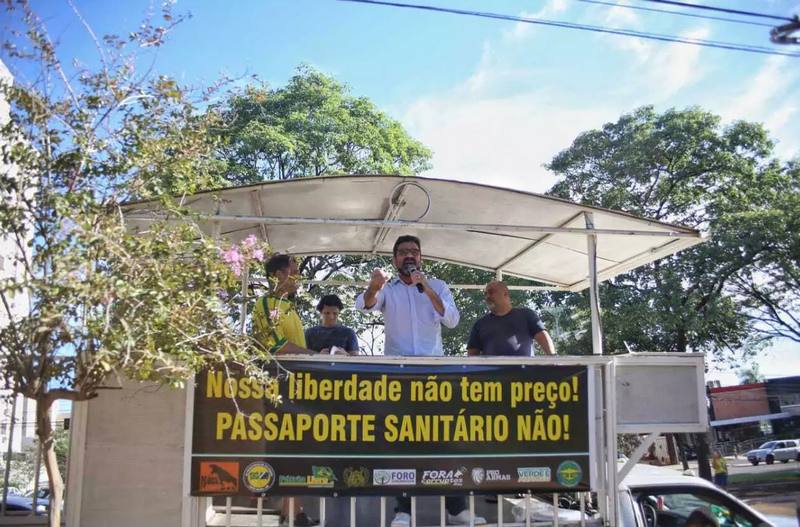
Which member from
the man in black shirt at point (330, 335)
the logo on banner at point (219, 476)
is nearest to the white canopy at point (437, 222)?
the man in black shirt at point (330, 335)

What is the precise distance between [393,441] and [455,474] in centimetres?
48

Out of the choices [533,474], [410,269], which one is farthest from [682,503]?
[410,269]

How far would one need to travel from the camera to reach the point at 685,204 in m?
21.5

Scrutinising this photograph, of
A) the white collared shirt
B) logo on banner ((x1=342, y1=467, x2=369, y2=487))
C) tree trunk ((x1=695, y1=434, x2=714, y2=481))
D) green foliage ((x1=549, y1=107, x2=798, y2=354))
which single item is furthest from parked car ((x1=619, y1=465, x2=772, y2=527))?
tree trunk ((x1=695, y1=434, x2=714, y2=481))

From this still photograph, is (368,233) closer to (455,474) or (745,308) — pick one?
(455,474)

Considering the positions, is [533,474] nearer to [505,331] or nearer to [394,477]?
[394,477]

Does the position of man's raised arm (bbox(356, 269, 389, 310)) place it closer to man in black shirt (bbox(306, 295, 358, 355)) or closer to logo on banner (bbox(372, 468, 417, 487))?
man in black shirt (bbox(306, 295, 358, 355))

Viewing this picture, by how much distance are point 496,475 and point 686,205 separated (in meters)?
18.7

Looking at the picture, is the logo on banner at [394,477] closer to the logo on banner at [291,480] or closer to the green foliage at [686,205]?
the logo on banner at [291,480]

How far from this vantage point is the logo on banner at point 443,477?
15.8 feet

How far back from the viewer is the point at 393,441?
15.9 ft

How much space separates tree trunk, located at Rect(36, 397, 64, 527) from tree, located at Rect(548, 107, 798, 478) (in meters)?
16.9

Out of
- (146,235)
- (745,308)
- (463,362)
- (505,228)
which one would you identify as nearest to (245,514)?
(463,362)

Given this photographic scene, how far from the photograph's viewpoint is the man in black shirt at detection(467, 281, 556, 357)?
589cm
